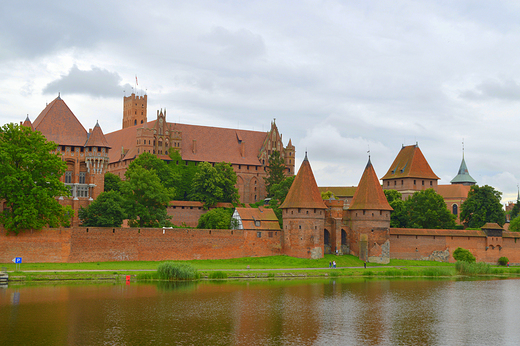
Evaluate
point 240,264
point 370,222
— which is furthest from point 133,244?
point 370,222

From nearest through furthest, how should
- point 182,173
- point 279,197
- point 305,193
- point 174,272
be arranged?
point 174,272
point 305,193
point 279,197
point 182,173

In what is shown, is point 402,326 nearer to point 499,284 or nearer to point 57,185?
point 499,284

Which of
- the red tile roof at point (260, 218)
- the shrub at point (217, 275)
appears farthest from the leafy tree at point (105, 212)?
the red tile roof at point (260, 218)

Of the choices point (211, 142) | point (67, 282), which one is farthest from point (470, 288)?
point (211, 142)

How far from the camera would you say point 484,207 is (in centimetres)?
7100

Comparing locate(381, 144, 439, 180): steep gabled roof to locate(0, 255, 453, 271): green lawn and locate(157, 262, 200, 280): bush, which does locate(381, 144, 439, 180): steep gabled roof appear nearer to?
locate(0, 255, 453, 271): green lawn

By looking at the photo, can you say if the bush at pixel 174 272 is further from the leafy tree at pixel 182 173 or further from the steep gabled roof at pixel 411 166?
the steep gabled roof at pixel 411 166

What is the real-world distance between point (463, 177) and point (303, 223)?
6509 cm

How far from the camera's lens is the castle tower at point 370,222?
57.3m

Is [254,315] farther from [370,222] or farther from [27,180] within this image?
[370,222]

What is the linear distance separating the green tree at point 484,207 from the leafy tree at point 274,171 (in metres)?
22.6

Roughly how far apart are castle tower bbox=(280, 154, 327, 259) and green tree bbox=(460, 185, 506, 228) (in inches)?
917

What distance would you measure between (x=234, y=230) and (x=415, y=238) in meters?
17.5

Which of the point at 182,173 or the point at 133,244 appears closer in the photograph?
the point at 133,244
